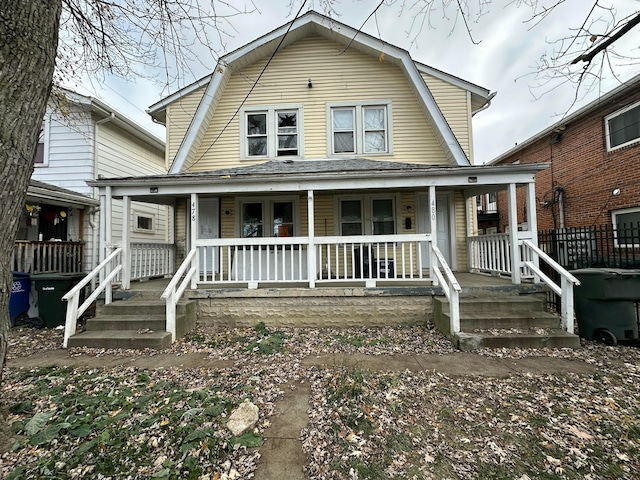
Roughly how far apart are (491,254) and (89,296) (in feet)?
29.6

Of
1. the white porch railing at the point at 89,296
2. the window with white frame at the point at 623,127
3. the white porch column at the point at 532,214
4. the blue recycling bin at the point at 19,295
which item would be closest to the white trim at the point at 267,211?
the white porch railing at the point at 89,296

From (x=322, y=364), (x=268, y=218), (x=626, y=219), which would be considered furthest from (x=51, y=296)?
(x=626, y=219)

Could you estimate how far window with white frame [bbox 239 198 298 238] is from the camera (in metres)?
8.74

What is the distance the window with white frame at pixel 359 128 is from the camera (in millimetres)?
8766

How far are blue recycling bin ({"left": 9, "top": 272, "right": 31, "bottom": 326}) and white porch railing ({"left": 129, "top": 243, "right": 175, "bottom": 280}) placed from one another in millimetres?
2036

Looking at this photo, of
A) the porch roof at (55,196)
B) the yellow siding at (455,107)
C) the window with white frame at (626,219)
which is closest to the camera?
the porch roof at (55,196)

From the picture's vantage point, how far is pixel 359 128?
877cm

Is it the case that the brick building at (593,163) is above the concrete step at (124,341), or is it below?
above

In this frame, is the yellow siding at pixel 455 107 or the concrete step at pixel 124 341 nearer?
the concrete step at pixel 124 341

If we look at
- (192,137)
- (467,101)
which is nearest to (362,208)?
(467,101)

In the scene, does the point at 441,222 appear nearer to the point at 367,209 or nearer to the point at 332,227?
the point at 367,209

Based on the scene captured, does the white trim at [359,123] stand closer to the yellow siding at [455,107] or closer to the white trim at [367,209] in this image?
the white trim at [367,209]

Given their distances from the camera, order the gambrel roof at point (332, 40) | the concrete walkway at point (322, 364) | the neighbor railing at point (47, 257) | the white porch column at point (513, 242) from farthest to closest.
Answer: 1. the gambrel roof at point (332, 40)
2. the neighbor railing at point (47, 257)
3. the white porch column at point (513, 242)
4. the concrete walkway at point (322, 364)

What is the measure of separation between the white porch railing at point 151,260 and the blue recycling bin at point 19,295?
2.04 m
